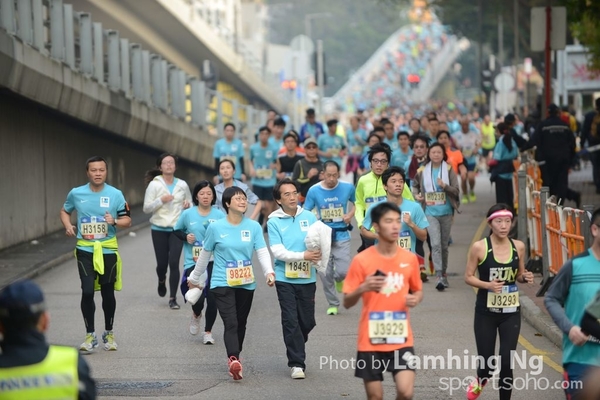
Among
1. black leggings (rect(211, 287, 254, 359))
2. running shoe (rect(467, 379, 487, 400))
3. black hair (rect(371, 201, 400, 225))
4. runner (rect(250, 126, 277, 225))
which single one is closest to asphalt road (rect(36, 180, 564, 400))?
black leggings (rect(211, 287, 254, 359))

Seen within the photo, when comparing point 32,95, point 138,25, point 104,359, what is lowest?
point 104,359

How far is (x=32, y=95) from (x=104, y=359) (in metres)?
8.05

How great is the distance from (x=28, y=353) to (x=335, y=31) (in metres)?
162

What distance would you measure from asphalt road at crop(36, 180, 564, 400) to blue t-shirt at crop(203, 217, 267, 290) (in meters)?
0.80

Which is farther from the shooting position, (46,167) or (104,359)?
(46,167)

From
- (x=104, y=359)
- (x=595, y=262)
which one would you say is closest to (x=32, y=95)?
(x=104, y=359)

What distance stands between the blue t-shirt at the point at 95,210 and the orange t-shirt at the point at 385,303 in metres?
4.77

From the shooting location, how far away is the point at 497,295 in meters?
9.52

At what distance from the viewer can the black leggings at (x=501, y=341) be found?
9.45 m

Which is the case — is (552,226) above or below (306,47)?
below

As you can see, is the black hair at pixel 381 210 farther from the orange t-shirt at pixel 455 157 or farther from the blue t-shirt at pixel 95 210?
the orange t-shirt at pixel 455 157

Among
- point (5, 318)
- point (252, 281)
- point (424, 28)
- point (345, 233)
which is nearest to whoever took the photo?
point (5, 318)

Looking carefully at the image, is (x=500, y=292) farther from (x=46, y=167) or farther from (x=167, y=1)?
(x=167, y=1)

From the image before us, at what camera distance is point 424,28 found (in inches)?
4656
